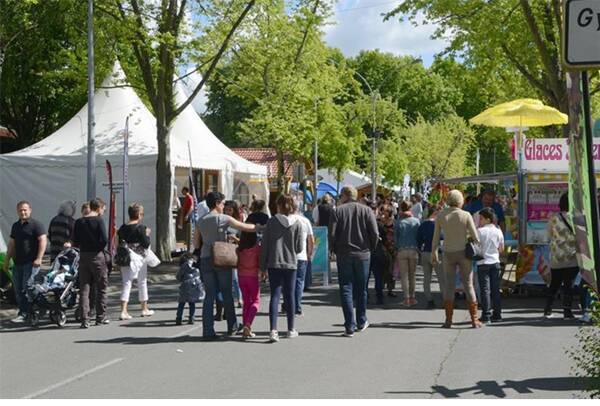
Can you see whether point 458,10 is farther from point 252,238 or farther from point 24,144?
point 24,144

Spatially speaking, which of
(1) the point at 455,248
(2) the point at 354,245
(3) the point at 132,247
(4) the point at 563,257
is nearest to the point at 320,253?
(3) the point at 132,247

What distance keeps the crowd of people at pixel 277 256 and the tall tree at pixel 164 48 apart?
8.42m

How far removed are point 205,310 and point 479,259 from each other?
3.99m

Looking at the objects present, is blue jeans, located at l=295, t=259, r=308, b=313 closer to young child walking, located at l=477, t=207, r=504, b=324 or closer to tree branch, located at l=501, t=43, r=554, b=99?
young child walking, located at l=477, t=207, r=504, b=324

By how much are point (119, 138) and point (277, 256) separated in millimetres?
15521

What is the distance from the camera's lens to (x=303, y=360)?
10.2 meters

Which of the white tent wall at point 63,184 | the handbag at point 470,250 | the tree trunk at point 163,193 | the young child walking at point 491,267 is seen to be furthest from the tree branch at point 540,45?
the white tent wall at point 63,184

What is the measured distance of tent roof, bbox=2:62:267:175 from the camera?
2614 cm

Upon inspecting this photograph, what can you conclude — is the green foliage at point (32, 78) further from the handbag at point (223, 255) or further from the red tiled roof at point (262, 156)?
the red tiled roof at point (262, 156)

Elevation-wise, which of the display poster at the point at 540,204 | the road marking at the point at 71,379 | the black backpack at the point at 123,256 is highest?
the display poster at the point at 540,204

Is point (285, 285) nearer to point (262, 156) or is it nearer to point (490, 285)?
point (490, 285)

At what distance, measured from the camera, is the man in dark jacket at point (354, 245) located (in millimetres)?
12305

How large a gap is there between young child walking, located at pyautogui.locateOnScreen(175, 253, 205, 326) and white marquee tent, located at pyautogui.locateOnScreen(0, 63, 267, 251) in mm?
12227

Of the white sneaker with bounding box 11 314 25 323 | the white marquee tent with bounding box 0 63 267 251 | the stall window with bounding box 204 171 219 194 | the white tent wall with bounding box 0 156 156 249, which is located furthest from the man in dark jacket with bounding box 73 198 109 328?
the stall window with bounding box 204 171 219 194
